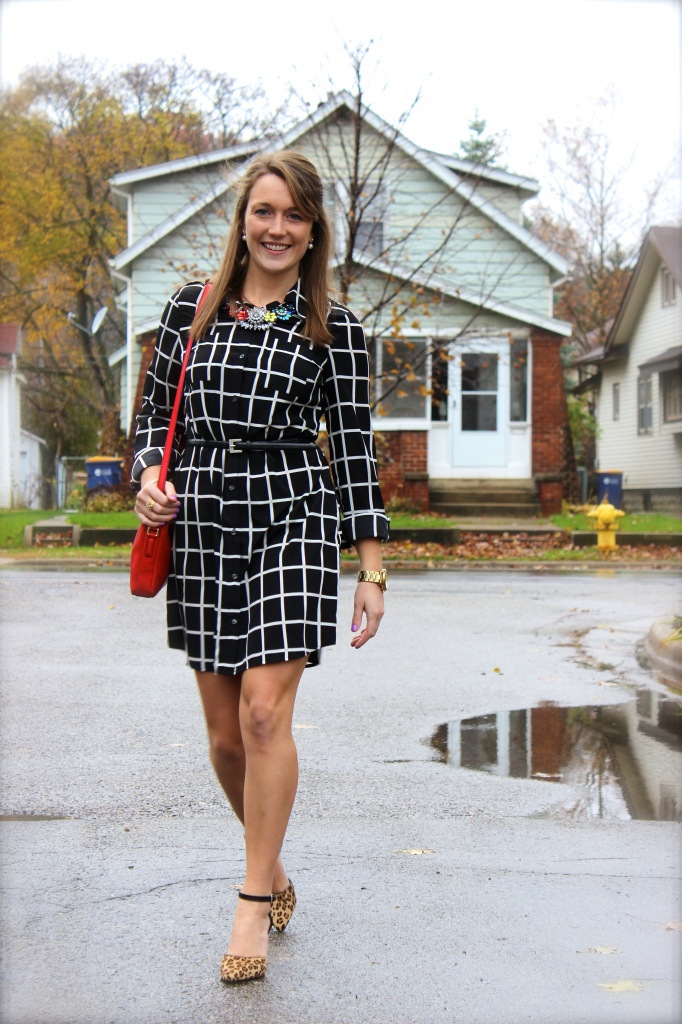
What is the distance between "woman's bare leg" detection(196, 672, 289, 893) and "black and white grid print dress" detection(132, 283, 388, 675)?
0.07 m

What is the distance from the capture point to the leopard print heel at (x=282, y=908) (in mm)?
3590

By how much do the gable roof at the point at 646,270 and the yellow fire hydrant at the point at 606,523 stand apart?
14646 mm

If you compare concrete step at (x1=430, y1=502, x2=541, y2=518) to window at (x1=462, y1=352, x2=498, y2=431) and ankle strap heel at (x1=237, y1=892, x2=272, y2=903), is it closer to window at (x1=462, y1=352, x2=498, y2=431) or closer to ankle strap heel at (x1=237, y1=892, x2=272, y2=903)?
window at (x1=462, y1=352, x2=498, y2=431)

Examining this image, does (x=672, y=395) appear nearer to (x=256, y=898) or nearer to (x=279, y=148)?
(x=279, y=148)

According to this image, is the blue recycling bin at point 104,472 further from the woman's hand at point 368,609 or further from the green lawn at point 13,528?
the woman's hand at point 368,609

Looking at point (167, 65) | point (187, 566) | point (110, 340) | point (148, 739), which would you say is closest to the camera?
point (187, 566)

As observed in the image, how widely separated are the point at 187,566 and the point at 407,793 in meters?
2.16

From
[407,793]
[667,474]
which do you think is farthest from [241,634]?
[667,474]

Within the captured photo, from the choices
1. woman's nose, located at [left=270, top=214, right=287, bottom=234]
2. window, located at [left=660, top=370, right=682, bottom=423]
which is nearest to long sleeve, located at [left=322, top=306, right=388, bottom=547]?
woman's nose, located at [left=270, top=214, right=287, bottom=234]

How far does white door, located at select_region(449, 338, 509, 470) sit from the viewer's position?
25016mm

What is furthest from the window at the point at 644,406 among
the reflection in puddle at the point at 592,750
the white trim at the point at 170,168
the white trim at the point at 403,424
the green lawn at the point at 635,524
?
the reflection in puddle at the point at 592,750

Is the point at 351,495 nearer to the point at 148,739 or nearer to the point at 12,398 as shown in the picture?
the point at 148,739

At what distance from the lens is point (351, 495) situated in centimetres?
366

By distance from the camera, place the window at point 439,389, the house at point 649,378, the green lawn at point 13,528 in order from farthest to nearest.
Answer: the house at point 649,378 < the window at point 439,389 < the green lawn at point 13,528
